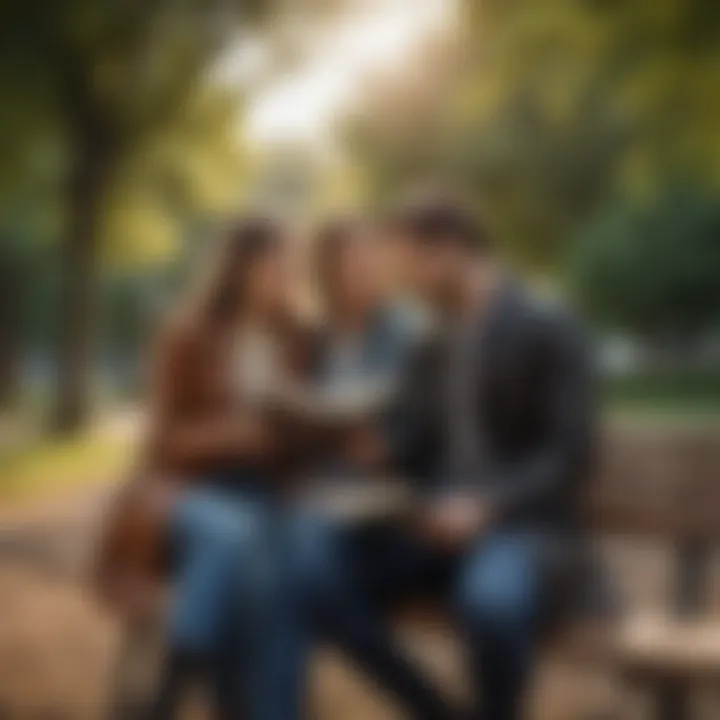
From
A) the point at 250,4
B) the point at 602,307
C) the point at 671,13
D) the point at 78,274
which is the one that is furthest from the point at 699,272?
the point at 78,274

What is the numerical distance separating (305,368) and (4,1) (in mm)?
490

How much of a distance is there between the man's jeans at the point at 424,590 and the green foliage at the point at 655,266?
0.24 m

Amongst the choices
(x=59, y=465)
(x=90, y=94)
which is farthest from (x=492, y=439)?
(x=90, y=94)

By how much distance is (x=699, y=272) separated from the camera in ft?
5.00

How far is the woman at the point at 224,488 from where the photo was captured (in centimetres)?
152

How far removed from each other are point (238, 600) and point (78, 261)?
1.24 ft

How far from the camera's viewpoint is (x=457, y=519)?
1515 millimetres

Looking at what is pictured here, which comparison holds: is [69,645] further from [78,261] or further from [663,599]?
[663,599]

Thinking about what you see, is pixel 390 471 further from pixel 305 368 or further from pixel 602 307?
pixel 602 307

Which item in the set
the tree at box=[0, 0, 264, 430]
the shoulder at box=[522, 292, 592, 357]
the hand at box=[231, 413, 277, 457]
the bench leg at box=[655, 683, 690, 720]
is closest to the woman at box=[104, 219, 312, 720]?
the hand at box=[231, 413, 277, 457]

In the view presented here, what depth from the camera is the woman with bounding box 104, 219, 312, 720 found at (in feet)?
4.99

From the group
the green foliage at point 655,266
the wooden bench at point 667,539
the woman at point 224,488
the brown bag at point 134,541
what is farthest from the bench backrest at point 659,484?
the brown bag at point 134,541

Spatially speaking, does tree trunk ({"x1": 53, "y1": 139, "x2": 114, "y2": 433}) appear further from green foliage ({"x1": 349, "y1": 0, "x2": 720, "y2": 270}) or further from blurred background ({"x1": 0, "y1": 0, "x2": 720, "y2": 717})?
green foliage ({"x1": 349, "y1": 0, "x2": 720, "y2": 270})

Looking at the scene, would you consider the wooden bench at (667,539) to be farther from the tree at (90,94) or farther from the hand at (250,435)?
the tree at (90,94)
